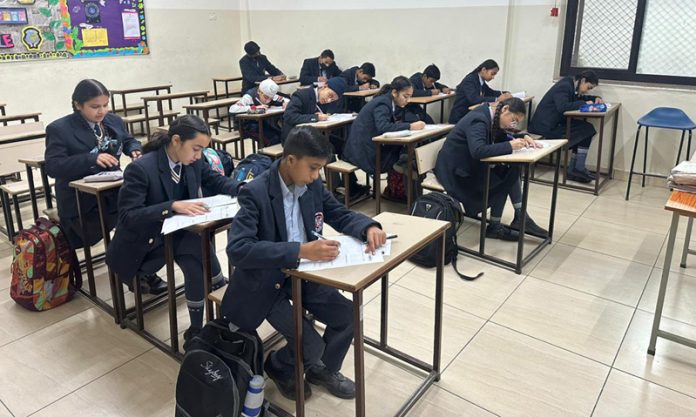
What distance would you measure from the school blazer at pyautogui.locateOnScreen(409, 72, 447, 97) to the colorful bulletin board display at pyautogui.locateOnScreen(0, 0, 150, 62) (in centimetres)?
392

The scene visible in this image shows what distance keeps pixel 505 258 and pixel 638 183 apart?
251cm

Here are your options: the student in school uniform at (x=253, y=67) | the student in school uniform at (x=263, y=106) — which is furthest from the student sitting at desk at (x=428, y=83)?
the student in school uniform at (x=253, y=67)

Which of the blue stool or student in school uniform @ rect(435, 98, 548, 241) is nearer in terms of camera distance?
student in school uniform @ rect(435, 98, 548, 241)

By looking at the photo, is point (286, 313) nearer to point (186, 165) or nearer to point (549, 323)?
point (186, 165)

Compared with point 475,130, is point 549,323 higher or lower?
lower

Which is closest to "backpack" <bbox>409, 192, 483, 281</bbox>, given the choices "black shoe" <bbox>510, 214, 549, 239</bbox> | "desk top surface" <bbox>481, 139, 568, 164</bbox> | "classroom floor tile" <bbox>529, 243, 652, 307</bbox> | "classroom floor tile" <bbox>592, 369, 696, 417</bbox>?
"desk top surface" <bbox>481, 139, 568, 164</bbox>

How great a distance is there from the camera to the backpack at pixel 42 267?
2.70m

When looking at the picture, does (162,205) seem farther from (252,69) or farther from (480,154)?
(252,69)

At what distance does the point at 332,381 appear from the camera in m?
2.11

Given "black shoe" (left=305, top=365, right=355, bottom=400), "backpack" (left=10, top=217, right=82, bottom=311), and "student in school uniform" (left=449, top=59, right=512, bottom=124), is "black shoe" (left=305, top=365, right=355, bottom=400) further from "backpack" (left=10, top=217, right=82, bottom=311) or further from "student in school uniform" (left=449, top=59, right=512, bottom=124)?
"student in school uniform" (left=449, top=59, right=512, bottom=124)

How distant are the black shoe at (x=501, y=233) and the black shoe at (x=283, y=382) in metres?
2.06

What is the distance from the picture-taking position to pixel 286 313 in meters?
1.86

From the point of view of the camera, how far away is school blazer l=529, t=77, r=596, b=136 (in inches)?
190

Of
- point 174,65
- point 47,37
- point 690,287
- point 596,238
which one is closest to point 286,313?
point 690,287
